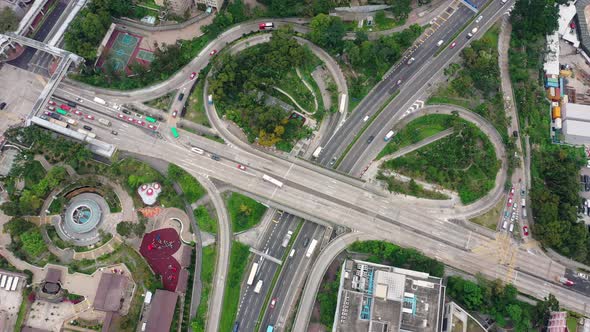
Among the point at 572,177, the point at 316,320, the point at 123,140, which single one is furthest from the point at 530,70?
the point at 123,140

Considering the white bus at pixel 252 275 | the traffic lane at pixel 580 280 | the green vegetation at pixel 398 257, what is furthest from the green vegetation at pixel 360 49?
the traffic lane at pixel 580 280

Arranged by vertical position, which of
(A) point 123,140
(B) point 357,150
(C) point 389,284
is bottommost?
(C) point 389,284

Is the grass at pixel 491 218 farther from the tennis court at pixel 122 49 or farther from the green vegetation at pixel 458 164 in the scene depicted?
the tennis court at pixel 122 49

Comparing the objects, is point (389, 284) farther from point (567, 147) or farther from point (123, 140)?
point (123, 140)

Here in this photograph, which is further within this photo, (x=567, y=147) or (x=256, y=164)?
(x=567, y=147)

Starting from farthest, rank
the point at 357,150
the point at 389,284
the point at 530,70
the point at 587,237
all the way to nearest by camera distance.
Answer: the point at 530,70 → the point at 357,150 → the point at 587,237 → the point at 389,284

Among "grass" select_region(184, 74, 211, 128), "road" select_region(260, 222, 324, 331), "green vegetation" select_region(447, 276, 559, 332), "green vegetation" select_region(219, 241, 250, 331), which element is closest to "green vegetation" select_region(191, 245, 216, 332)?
"green vegetation" select_region(219, 241, 250, 331)

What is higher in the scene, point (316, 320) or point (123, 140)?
point (123, 140)
